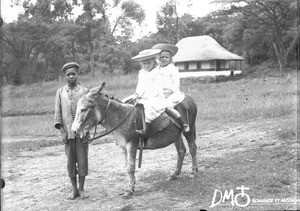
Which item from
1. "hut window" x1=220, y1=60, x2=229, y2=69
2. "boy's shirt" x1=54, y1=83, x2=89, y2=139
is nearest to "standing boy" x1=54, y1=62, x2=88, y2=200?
"boy's shirt" x1=54, y1=83, x2=89, y2=139

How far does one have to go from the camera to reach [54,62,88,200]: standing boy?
17.7ft

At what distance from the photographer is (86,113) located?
197 inches

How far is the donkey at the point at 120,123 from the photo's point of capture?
5.00 meters

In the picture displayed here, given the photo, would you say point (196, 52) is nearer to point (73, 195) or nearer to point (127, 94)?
point (127, 94)

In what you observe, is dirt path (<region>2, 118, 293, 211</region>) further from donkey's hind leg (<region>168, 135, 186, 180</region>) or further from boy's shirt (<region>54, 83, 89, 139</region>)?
boy's shirt (<region>54, 83, 89, 139</region>)

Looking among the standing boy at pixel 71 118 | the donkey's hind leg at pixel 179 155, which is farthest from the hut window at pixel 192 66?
the standing boy at pixel 71 118

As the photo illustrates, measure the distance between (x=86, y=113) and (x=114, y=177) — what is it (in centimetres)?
225

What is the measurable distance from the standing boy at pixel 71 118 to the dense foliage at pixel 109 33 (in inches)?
209

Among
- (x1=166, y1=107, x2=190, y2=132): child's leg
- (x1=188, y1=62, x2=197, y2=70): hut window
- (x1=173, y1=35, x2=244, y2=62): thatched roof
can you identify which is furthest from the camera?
(x1=188, y1=62, x2=197, y2=70): hut window

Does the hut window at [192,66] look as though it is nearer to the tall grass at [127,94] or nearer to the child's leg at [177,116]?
the tall grass at [127,94]

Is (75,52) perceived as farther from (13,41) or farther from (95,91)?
(95,91)

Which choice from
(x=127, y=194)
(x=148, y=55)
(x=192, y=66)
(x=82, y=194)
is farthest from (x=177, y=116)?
(x=192, y=66)

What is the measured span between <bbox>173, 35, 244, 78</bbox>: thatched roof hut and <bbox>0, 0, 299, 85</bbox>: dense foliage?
92.2 inches

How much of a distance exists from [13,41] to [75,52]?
5524mm
